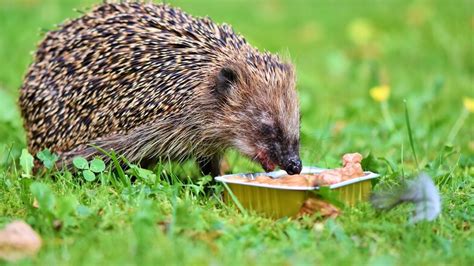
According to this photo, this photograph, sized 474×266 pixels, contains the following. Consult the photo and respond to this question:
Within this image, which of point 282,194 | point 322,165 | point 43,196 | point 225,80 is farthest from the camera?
point 322,165

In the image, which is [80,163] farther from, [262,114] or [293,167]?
[293,167]

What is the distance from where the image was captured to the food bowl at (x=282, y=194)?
5012mm

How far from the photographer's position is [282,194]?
5031 millimetres

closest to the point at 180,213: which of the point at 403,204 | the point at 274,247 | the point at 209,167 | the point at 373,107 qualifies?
the point at 274,247

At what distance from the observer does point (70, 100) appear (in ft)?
21.7

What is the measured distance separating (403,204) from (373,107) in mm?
4593

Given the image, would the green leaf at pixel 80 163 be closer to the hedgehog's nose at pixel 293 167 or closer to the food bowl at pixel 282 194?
the food bowl at pixel 282 194

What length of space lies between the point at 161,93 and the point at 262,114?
2.71ft

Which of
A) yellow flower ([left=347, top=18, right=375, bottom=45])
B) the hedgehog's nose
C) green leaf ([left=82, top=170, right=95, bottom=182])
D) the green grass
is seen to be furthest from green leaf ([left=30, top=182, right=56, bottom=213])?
yellow flower ([left=347, top=18, right=375, bottom=45])

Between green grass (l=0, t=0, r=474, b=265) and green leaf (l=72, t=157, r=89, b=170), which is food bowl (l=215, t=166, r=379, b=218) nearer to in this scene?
green grass (l=0, t=0, r=474, b=265)

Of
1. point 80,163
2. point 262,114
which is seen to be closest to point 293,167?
point 262,114

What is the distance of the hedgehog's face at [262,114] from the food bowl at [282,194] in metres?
0.61

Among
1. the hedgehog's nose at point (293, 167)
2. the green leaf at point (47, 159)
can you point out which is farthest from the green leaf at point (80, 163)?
the hedgehog's nose at point (293, 167)

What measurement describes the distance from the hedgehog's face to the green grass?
0.53m
